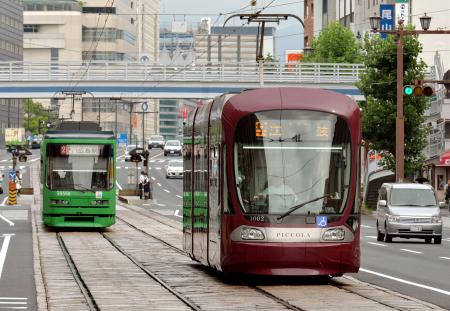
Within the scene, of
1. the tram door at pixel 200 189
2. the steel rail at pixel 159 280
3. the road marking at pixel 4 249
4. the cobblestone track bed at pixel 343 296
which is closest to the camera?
the cobblestone track bed at pixel 343 296

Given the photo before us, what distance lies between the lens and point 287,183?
1995 centimetres

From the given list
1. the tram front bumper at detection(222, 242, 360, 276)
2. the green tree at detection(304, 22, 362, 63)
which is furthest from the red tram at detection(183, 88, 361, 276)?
the green tree at detection(304, 22, 362, 63)

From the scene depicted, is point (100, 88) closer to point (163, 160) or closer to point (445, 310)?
point (163, 160)

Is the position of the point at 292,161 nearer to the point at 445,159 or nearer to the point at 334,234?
the point at 334,234


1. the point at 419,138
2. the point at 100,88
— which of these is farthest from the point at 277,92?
the point at 100,88

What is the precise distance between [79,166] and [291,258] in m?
21.4

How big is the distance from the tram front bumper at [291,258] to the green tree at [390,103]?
1848 inches

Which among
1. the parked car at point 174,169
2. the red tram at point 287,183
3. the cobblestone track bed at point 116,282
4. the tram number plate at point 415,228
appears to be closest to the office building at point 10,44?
the parked car at point 174,169

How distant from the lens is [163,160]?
14075cm

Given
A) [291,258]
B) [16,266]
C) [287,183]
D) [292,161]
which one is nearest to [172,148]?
[16,266]

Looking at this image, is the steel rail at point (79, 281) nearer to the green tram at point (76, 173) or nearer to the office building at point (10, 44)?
the green tram at point (76, 173)

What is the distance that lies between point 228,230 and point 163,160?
12107 cm

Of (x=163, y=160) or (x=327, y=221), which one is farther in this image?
(x=163, y=160)

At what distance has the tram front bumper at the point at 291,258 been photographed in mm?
19484
